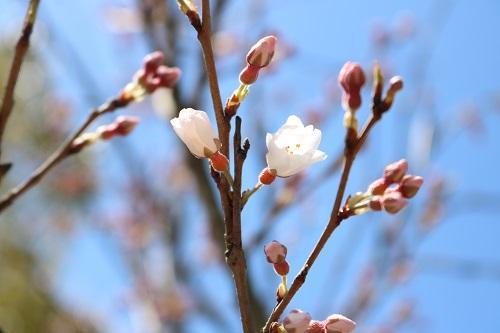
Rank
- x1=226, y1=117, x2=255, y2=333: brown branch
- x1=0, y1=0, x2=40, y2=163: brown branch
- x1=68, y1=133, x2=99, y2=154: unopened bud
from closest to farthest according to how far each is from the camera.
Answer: x1=226, y1=117, x2=255, y2=333: brown branch, x1=0, y1=0, x2=40, y2=163: brown branch, x1=68, y1=133, x2=99, y2=154: unopened bud

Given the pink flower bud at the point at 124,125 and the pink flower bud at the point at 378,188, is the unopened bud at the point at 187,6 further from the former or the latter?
the pink flower bud at the point at 124,125

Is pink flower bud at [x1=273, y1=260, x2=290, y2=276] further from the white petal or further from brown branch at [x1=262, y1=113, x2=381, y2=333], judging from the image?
the white petal

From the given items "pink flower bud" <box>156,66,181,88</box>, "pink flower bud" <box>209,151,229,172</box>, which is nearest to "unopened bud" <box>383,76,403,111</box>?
"pink flower bud" <box>209,151,229,172</box>

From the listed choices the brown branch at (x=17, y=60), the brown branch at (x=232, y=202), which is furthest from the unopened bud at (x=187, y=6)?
the brown branch at (x=17, y=60)

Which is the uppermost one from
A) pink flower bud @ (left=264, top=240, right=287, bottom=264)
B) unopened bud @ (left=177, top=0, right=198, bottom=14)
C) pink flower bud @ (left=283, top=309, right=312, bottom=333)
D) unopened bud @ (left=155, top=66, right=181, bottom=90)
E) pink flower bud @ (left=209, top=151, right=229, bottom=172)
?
unopened bud @ (left=155, top=66, right=181, bottom=90)

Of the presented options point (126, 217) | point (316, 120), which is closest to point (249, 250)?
point (316, 120)

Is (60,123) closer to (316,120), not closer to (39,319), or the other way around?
(39,319)
